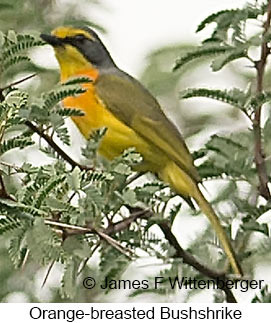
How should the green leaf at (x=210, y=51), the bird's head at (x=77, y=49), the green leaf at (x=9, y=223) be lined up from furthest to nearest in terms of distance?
the bird's head at (x=77, y=49) < the green leaf at (x=210, y=51) < the green leaf at (x=9, y=223)

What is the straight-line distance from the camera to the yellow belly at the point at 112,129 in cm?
89

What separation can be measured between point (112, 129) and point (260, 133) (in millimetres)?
159

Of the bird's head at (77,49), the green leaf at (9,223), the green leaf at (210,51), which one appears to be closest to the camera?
the green leaf at (9,223)

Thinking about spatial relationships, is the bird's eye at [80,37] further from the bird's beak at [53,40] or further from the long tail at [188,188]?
the long tail at [188,188]

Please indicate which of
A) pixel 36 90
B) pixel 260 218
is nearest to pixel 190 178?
pixel 260 218

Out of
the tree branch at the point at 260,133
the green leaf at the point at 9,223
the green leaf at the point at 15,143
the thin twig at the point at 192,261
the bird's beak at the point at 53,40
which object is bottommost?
the green leaf at the point at 9,223

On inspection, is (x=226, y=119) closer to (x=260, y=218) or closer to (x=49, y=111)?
(x=260, y=218)

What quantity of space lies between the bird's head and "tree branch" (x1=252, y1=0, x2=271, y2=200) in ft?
0.65

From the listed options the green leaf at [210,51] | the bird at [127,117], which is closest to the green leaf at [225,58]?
the green leaf at [210,51]

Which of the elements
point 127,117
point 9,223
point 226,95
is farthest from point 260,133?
point 9,223

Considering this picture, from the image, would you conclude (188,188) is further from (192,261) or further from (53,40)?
(53,40)

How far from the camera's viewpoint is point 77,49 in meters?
0.93

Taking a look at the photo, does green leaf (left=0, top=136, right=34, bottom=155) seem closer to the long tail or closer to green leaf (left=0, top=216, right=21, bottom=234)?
green leaf (left=0, top=216, right=21, bottom=234)
